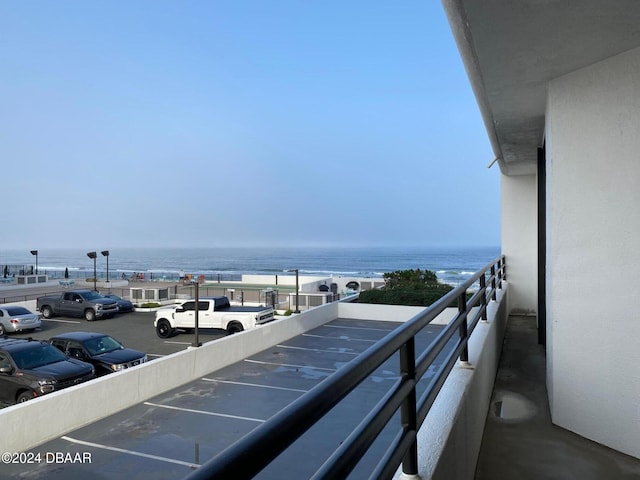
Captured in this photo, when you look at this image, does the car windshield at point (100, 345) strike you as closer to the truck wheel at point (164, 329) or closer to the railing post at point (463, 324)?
the truck wheel at point (164, 329)

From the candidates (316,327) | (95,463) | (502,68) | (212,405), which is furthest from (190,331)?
(502,68)

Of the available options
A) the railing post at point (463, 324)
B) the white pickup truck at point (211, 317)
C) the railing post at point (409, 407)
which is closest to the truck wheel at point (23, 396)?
the white pickup truck at point (211, 317)

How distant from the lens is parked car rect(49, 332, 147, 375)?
12.0 m

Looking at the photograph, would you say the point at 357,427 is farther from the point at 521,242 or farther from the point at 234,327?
the point at 234,327

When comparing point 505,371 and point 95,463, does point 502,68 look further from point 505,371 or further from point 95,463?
point 95,463

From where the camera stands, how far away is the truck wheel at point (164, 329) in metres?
17.6

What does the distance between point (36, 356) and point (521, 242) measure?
11120 millimetres

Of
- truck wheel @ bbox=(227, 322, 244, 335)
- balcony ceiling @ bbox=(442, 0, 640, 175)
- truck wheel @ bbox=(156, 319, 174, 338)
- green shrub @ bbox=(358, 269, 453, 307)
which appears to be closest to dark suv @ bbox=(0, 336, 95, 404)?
truck wheel @ bbox=(227, 322, 244, 335)

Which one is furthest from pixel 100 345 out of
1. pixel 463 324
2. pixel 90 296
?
pixel 463 324

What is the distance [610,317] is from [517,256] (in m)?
7.41

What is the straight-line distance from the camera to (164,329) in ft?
58.2

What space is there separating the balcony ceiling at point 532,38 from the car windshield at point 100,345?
11488 millimetres

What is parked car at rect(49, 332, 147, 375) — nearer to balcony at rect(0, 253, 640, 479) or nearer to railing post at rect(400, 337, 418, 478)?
balcony at rect(0, 253, 640, 479)

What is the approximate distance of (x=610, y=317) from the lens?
3762 millimetres
